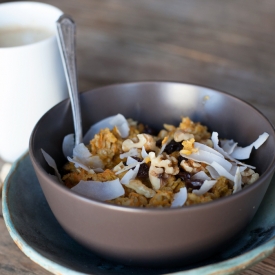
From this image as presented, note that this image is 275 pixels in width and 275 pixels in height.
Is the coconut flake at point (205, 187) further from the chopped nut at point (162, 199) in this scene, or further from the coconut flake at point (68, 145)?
the coconut flake at point (68, 145)

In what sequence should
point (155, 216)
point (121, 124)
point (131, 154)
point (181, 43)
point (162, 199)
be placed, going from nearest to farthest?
point (155, 216) < point (162, 199) < point (131, 154) < point (121, 124) < point (181, 43)

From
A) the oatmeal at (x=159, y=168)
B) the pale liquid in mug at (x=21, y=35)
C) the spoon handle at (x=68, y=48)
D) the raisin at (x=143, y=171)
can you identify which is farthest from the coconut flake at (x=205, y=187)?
the pale liquid in mug at (x=21, y=35)

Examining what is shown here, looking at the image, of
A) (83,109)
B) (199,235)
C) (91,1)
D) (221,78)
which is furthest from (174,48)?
(199,235)

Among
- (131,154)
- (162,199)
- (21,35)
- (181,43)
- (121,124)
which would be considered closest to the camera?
(162,199)

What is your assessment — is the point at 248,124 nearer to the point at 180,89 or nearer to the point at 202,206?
the point at 180,89

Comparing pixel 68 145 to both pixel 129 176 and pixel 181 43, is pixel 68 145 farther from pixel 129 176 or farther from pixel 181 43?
pixel 181 43

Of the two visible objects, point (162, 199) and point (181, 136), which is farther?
point (181, 136)

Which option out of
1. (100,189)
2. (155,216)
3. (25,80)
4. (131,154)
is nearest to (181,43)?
(25,80)
